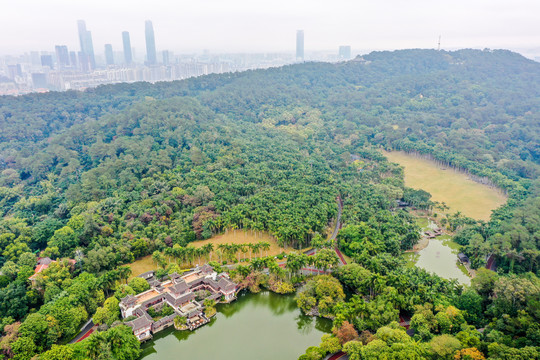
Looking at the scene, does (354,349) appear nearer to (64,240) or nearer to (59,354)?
(59,354)

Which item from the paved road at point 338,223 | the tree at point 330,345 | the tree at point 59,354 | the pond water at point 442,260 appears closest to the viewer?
the tree at point 59,354

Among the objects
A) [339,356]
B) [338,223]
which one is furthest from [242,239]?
[339,356]

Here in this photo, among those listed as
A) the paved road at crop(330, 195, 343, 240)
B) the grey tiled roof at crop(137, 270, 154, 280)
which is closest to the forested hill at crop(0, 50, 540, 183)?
the paved road at crop(330, 195, 343, 240)

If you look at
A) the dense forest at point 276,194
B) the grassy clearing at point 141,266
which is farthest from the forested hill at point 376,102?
the grassy clearing at point 141,266

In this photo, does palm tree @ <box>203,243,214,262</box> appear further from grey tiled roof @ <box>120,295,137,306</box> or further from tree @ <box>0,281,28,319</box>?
tree @ <box>0,281,28,319</box>

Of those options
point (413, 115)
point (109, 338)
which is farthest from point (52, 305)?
point (413, 115)

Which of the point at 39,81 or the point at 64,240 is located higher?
the point at 39,81

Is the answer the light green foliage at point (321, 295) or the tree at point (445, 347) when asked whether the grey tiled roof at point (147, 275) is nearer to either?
the light green foliage at point (321, 295)
